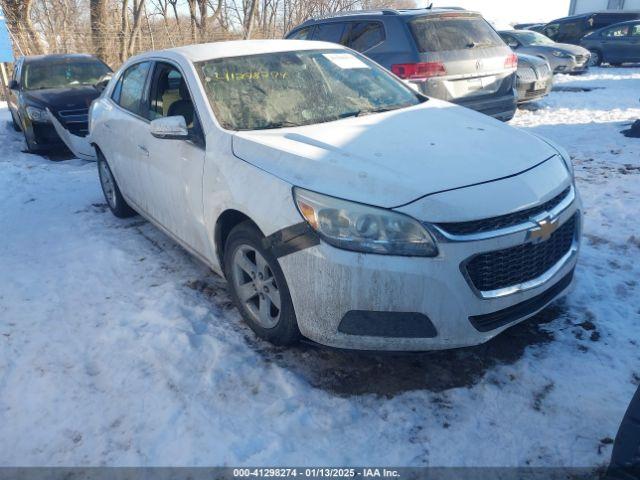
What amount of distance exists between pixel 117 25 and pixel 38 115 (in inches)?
484

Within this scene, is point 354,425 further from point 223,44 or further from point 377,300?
point 223,44

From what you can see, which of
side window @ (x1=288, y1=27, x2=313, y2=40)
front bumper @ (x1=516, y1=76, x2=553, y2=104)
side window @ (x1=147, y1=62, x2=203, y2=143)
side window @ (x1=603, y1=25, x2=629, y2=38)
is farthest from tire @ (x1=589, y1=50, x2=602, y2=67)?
side window @ (x1=147, y1=62, x2=203, y2=143)

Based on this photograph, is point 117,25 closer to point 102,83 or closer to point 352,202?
point 102,83

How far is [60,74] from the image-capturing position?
890 centimetres

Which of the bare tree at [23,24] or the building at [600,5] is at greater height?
the building at [600,5]

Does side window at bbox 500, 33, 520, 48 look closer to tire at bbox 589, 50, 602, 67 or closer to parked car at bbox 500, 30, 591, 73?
parked car at bbox 500, 30, 591, 73

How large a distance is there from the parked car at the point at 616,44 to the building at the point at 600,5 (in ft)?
72.3

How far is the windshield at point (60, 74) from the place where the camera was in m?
8.65

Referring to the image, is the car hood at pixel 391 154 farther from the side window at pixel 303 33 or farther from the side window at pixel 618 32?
the side window at pixel 618 32

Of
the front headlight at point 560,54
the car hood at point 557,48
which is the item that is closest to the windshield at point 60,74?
the car hood at point 557,48

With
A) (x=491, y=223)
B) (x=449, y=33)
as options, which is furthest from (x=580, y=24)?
(x=491, y=223)

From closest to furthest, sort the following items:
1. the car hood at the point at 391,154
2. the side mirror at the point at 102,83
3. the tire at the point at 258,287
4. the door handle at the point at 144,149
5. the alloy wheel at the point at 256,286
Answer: the car hood at the point at 391,154 → the tire at the point at 258,287 → the alloy wheel at the point at 256,286 → the door handle at the point at 144,149 → the side mirror at the point at 102,83

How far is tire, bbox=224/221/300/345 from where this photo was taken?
2693 mm

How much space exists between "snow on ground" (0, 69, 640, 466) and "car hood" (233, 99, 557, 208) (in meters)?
0.99
